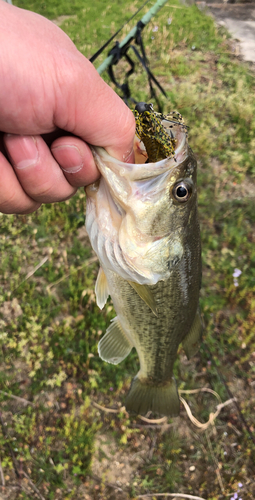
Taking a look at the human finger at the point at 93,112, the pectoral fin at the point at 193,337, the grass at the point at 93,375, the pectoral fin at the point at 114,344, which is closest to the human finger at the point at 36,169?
the human finger at the point at 93,112

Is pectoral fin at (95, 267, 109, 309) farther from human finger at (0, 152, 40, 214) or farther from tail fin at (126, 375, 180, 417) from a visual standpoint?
tail fin at (126, 375, 180, 417)

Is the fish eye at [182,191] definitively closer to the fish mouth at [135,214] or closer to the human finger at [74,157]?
the fish mouth at [135,214]

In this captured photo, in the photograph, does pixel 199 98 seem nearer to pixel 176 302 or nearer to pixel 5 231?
pixel 5 231

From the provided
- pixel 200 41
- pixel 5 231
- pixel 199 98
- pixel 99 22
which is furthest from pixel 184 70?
pixel 5 231

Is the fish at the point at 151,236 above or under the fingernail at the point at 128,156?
under

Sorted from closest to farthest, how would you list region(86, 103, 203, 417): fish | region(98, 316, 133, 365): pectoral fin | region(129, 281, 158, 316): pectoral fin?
1. region(86, 103, 203, 417): fish
2. region(129, 281, 158, 316): pectoral fin
3. region(98, 316, 133, 365): pectoral fin

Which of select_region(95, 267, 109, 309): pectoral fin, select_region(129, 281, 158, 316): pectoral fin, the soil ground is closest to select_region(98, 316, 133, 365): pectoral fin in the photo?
select_region(95, 267, 109, 309): pectoral fin
